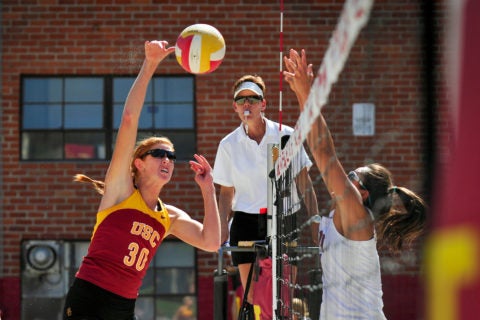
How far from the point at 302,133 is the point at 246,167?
2.79 m

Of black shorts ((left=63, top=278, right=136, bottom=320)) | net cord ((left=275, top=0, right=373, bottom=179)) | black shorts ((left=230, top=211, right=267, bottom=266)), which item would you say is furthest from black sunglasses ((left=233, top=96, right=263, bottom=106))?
black shorts ((left=63, top=278, right=136, bottom=320))

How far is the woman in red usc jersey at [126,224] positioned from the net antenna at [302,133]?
0.70 m

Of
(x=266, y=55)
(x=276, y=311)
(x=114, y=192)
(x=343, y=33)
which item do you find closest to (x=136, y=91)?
(x=114, y=192)

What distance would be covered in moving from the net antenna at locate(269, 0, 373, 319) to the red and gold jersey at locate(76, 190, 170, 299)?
854 millimetres

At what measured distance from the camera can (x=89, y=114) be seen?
12.1 metres

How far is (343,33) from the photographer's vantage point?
302 centimetres

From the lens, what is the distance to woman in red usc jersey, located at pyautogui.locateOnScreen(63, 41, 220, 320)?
5.09m

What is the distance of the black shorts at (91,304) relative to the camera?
4.99m

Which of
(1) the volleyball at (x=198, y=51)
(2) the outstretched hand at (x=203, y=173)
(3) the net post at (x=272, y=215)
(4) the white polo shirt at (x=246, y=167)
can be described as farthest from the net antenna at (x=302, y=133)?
(1) the volleyball at (x=198, y=51)

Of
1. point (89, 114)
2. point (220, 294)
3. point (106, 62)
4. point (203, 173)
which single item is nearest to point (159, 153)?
point (203, 173)

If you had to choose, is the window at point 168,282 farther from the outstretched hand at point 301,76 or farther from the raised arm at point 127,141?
the outstretched hand at point 301,76

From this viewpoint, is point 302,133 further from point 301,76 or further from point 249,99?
point 249,99

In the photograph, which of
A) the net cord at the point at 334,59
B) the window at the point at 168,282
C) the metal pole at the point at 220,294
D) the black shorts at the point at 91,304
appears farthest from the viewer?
the window at the point at 168,282

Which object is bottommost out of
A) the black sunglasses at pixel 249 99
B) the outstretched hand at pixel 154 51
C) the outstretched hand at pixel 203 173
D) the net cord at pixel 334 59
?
the outstretched hand at pixel 203 173
